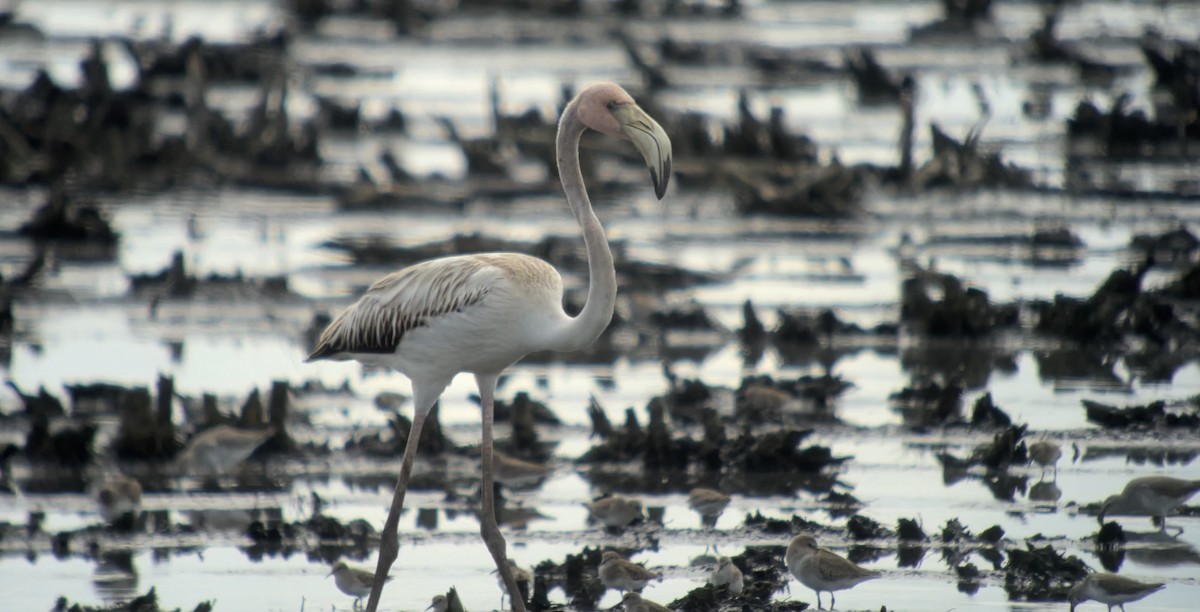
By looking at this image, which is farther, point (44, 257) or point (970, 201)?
point (970, 201)

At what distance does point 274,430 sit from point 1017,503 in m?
4.18

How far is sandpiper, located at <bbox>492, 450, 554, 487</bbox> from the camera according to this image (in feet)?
32.1

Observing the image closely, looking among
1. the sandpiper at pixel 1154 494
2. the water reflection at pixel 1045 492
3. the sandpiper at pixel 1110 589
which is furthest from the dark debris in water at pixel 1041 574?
the water reflection at pixel 1045 492

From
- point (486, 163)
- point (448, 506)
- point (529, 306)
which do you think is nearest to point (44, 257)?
point (486, 163)

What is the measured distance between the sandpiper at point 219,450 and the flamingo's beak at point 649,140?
130 inches

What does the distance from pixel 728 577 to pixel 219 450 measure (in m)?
3.56

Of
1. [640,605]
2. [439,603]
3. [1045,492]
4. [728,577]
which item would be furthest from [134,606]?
[1045,492]

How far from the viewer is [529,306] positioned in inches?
313

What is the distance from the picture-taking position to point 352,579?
802 cm

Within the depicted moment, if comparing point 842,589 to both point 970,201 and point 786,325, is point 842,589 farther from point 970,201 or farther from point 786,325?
point 970,201

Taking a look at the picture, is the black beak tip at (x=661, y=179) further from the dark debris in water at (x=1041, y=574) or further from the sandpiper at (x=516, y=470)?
→ the sandpiper at (x=516, y=470)

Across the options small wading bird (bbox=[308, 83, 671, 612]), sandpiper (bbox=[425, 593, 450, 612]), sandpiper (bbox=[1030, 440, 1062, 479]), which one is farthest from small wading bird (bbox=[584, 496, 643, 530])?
sandpiper (bbox=[1030, 440, 1062, 479])

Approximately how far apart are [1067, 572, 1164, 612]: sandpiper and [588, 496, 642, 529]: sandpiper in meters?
2.36

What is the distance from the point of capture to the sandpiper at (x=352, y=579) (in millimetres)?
8023
